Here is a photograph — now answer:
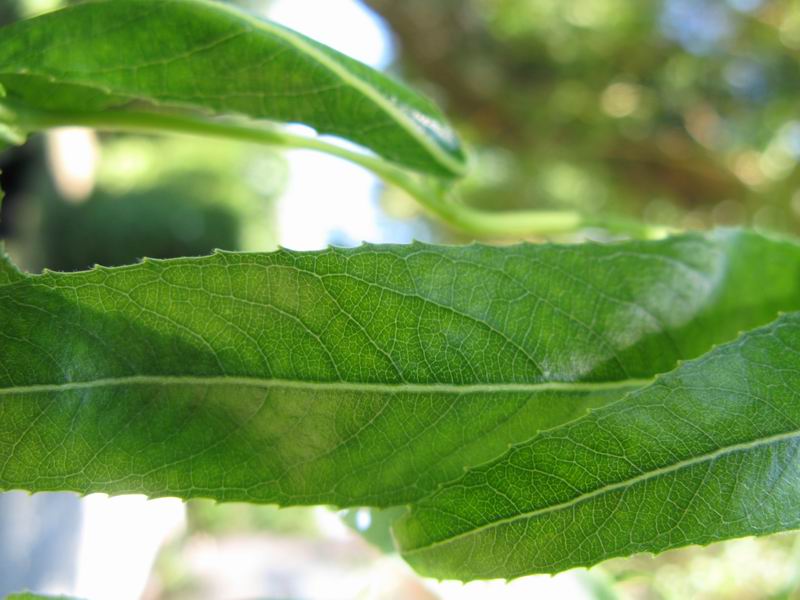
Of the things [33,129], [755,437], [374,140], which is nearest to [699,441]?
[755,437]

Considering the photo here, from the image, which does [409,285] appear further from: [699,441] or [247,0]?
[247,0]

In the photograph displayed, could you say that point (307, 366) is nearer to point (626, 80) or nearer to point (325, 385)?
point (325, 385)

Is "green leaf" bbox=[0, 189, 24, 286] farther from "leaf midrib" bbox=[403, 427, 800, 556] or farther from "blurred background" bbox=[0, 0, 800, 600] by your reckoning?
"blurred background" bbox=[0, 0, 800, 600]

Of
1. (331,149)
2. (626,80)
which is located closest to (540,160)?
(626,80)

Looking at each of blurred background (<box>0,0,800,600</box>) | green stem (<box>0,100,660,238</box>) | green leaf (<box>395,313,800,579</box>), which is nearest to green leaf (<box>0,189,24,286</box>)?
green stem (<box>0,100,660,238</box>)

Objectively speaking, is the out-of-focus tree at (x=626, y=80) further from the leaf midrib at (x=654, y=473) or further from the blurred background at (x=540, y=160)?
the leaf midrib at (x=654, y=473)

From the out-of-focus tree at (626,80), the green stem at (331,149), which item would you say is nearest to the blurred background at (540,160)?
the out-of-focus tree at (626,80)
